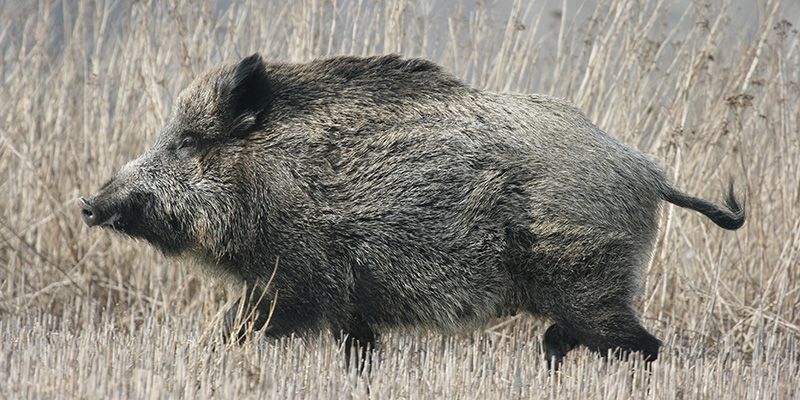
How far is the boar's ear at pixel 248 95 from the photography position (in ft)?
15.8

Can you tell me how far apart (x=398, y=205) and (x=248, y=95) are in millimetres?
820

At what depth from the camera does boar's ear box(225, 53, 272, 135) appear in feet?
15.8

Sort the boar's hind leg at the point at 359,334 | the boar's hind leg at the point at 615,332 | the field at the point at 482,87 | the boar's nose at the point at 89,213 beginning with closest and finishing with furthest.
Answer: the boar's hind leg at the point at 615,332 < the boar's nose at the point at 89,213 < the boar's hind leg at the point at 359,334 < the field at the point at 482,87

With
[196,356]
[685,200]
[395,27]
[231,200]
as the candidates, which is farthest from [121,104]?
[685,200]

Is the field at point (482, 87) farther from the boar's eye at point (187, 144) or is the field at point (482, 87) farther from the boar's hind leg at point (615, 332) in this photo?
the boar's eye at point (187, 144)

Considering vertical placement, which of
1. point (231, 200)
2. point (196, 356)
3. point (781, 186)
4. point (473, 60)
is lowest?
point (196, 356)

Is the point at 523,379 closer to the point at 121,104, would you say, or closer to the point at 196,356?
the point at 196,356

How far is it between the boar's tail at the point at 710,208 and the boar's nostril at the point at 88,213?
2366 millimetres

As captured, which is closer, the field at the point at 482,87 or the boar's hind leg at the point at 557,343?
the boar's hind leg at the point at 557,343

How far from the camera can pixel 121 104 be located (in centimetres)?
664

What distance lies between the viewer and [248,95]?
4875 mm

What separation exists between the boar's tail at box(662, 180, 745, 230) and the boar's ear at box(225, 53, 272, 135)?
5.73 ft

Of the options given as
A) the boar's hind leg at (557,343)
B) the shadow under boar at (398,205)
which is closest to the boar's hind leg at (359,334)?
the shadow under boar at (398,205)

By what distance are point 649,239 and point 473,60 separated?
210 centimetres
